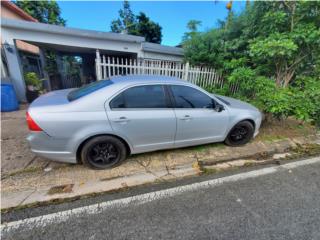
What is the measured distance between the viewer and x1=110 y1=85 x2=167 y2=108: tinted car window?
271 cm

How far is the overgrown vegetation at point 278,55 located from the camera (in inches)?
155

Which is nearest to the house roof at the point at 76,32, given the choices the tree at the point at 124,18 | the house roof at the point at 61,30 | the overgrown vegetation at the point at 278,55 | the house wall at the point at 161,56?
the house roof at the point at 61,30

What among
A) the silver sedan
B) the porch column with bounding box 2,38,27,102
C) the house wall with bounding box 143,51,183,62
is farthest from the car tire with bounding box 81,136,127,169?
the house wall with bounding box 143,51,183,62

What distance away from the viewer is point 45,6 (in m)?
15.8

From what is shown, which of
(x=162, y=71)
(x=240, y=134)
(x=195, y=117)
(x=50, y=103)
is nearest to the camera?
(x=50, y=103)

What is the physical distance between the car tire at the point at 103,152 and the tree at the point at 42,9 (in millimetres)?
19074

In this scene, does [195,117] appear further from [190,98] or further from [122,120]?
[122,120]

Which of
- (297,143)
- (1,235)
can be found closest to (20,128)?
(1,235)

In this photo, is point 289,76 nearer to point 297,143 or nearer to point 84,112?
point 297,143

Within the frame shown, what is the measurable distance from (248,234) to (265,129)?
3.54m

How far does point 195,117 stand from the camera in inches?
121

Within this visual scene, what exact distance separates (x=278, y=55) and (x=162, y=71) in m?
3.48

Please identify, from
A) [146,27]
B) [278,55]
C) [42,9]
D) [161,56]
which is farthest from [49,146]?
[146,27]

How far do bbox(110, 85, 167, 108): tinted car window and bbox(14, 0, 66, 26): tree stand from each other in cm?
1893
